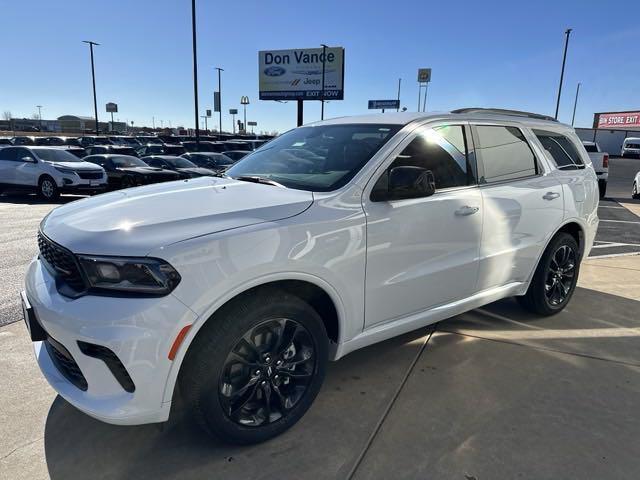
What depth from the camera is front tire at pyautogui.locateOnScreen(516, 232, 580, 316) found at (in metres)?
4.20

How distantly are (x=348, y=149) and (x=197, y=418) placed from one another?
6.28 ft

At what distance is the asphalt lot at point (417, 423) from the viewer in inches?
94.5

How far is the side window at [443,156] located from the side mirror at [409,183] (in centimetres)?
23

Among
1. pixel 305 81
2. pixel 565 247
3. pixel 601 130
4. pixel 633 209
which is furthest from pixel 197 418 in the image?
pixel 601 130

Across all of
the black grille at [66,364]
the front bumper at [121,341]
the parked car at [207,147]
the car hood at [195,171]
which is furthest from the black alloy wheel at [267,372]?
the parked car at [207,147]

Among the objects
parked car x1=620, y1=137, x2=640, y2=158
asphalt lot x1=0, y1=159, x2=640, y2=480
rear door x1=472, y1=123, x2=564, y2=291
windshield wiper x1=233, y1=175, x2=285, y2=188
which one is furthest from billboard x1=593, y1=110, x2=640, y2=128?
windshield wiper x1=233, y1=175, x2=285, y2=188

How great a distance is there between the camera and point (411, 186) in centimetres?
272

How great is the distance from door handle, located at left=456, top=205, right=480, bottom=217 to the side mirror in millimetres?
A: 431

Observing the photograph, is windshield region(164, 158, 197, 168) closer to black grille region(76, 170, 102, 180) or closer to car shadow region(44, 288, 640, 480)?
black grille region(76, 170, 102, 180)

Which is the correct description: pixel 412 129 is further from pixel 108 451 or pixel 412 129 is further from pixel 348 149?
pixel 108 451

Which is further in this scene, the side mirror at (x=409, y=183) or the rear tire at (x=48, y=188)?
the rear tire at (x=48, y=188)

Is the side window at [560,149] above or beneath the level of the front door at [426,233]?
above

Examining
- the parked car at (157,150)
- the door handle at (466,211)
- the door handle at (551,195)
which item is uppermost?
the door handle at (551,195)

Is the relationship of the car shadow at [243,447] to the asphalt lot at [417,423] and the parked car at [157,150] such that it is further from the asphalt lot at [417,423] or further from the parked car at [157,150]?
the parked car at [157,150]
